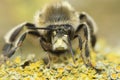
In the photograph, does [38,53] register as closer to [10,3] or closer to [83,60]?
[83,60]

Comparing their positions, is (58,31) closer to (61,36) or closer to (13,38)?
(61,36)

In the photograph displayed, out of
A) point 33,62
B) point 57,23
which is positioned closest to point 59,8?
point 57,23

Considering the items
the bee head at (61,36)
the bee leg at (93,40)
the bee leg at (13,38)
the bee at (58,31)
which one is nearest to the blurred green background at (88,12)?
the bee leg at (93,40)

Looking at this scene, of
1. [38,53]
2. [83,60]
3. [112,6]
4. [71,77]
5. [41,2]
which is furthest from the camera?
[112,6]

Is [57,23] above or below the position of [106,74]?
above

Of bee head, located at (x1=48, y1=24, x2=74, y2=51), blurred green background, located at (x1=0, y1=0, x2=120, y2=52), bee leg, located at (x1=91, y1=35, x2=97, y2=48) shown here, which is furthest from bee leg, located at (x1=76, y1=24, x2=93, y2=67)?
blurred green background, located at (x1=0, y1=0, x2=120, y2=52)

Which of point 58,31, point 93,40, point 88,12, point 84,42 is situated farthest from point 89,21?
point 88,12

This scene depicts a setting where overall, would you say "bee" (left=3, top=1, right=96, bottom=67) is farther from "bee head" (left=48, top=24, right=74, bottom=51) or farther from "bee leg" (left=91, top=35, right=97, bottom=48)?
"bee leg" (left=91, top=35, right=97, bottom=48)
